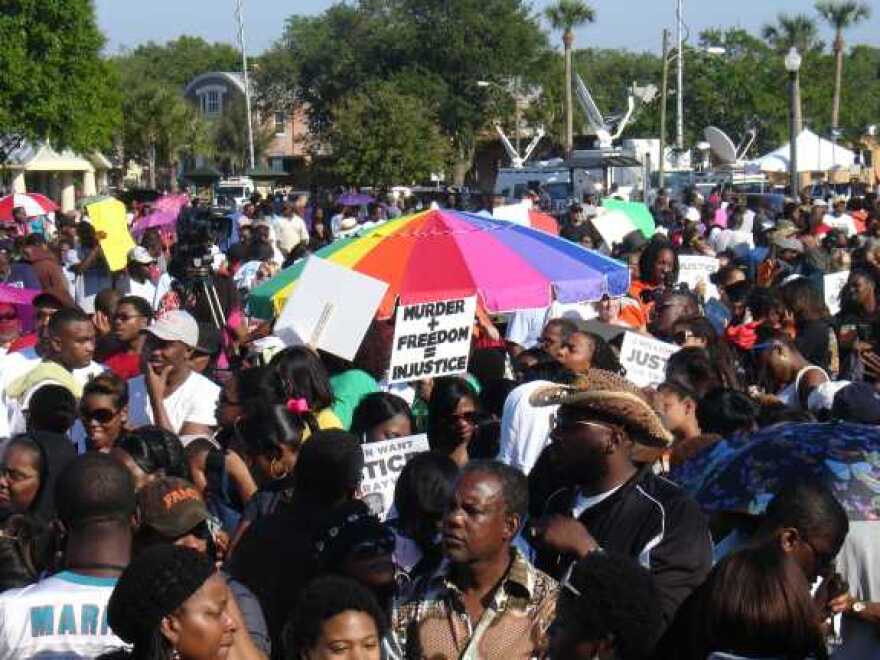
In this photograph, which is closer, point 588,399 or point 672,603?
point 672,603

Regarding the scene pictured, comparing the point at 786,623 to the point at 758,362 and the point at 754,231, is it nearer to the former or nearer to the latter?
the point at 758,362

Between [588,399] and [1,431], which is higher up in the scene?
[588,399]

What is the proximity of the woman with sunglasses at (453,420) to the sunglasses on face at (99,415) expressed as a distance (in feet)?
4.58

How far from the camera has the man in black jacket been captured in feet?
15.2

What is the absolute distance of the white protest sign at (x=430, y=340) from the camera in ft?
28.7

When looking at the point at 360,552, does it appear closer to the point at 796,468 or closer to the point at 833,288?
the point at 796,468

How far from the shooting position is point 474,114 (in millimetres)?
69500

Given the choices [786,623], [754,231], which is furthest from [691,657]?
[754,231]

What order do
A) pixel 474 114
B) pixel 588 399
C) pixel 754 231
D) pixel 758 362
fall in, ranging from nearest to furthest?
pixel 588 399 < pixel 758 362 < pixel 754 231 < pixel 474 114

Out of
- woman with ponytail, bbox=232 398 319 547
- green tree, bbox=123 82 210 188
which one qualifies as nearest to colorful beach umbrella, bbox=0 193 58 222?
woman with ponytail, bbox=232 398 319 547

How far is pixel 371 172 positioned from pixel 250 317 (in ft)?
120

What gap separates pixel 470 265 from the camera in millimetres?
9805

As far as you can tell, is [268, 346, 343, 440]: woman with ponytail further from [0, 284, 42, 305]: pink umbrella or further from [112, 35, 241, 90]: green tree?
[112, 35, 241, 90]: green tree

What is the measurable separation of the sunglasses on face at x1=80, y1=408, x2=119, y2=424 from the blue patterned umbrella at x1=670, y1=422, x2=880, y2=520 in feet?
9.26
